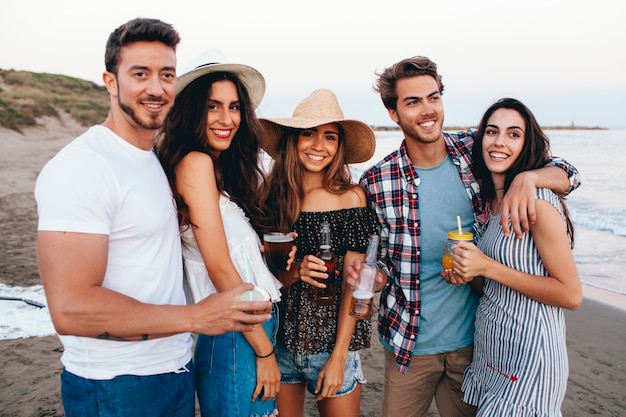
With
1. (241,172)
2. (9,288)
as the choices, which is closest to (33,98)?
(9,288)

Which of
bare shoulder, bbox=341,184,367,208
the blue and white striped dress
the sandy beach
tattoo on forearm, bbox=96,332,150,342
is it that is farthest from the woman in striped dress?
the sandy beach

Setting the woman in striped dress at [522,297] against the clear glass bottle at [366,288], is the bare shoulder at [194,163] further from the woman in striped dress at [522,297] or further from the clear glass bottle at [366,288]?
the woman in striped dress at [522,297]

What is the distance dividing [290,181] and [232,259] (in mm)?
908

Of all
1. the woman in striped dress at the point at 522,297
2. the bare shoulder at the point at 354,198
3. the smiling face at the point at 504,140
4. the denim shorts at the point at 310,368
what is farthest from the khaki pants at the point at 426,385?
the smiling face at the point at 504,140

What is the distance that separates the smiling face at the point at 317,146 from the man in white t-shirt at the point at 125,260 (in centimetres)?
120

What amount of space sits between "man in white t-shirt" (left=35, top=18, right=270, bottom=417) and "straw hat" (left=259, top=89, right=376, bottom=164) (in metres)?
1.15

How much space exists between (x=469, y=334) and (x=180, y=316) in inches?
82.6

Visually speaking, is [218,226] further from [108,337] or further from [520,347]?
[520,347]

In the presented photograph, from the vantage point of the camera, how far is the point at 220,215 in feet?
8.10

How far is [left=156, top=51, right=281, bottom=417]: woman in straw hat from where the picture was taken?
244cm

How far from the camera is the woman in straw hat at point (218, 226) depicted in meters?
2.44

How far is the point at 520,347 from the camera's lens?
106 inches

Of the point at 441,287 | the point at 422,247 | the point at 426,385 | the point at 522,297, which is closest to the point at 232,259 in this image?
the point at 422,247

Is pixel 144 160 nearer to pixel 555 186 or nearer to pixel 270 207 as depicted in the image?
pixel 270 207
